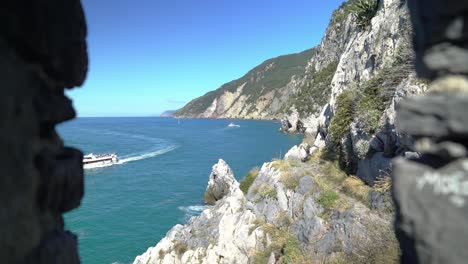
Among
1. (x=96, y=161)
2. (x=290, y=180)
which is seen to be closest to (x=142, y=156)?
(x=96, y=161)

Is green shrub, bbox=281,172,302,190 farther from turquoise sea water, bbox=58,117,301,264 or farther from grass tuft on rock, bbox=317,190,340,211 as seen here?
turquoise sea water, bbox=58,117,301,264

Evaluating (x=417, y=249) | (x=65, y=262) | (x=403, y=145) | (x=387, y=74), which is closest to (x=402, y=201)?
(x=417, y=249)

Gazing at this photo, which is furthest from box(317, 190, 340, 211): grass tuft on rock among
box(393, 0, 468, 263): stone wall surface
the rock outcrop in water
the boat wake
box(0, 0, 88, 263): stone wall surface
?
the boat wake

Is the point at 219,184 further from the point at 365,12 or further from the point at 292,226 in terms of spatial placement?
the point at 365,12

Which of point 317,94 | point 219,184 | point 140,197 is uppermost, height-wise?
point 317,94

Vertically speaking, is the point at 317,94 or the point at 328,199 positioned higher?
the point at 317,94
